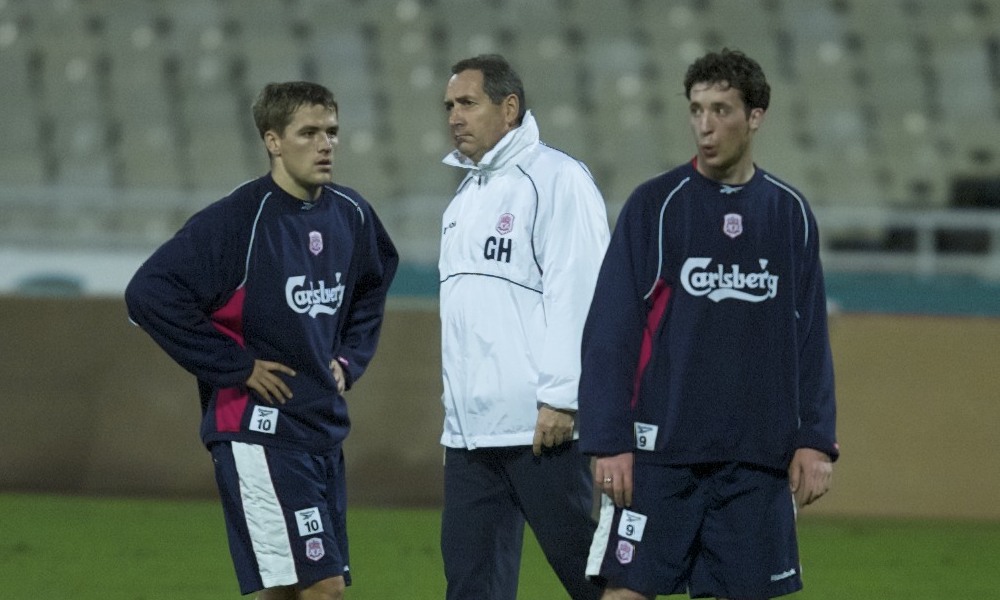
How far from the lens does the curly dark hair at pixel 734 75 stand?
13.5 ft

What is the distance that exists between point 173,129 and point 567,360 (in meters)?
11.7

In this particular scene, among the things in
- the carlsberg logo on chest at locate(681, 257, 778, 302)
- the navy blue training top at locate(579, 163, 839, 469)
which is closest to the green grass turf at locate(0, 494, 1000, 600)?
the navy blue training top at locate(579, 163, 839, 469)

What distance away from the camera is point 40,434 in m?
10.1

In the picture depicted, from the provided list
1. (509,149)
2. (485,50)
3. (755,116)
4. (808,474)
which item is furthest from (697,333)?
(485,50)

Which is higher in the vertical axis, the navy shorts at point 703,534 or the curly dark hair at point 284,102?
the curly dark hair at point 284,102

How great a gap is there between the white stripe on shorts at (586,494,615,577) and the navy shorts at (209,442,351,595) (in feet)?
3.00

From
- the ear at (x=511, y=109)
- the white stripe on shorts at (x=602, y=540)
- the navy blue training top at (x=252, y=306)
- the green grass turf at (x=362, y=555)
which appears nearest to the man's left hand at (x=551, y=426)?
the white stripe on shorts at (x=602, y=540)

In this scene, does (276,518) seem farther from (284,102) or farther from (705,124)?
(705,124)

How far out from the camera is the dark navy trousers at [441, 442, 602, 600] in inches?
185

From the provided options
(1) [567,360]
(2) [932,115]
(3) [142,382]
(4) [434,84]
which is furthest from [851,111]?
(1) [567,360]

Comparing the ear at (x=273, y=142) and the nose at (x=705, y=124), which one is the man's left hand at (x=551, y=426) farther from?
the ear at (x=273, y=142)

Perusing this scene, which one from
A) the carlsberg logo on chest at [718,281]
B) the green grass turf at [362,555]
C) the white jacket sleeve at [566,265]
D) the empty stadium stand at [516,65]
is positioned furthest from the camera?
the empty stadium stand at [516,65]

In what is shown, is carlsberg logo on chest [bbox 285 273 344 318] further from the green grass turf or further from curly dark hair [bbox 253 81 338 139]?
the green grass turf

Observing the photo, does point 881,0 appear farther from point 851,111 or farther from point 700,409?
point 700,409
